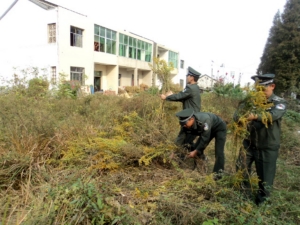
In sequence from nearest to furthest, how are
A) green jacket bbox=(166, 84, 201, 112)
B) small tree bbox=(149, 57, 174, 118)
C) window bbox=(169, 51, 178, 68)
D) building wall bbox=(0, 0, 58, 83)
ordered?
1. green jacket bbox=(166, 84, 201, 112)
2. small tree bbox=(149, 57, 174, 118)
3. building wall bbox=(0, 0, 58, 83)
4. window bbox=(169, 51, 178, 68)

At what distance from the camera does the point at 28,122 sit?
3887 mm

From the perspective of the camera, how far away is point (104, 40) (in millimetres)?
18906

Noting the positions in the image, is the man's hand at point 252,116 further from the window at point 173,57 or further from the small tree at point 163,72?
the window at point 173,57

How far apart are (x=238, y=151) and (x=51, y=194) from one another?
222 centimetres

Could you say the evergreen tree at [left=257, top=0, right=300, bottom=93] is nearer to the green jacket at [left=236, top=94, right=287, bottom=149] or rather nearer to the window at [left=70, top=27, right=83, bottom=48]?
the window at [left=70, top=27, right=83, bottom=48]

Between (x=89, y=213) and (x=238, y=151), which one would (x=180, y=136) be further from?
(x=89, y=213)

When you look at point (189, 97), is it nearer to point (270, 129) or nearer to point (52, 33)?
point (270, 129)

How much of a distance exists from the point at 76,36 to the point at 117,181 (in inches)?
602

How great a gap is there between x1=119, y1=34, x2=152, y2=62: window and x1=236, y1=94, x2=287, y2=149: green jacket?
63.7 feet

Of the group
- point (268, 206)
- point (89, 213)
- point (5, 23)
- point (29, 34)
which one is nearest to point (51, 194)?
point (89, 213)

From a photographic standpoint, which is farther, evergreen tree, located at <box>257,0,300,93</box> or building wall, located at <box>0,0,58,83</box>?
evergreen tree, located at <box>257,0,300,93</box>

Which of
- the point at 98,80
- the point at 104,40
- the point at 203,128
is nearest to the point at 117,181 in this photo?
the point at 203,128

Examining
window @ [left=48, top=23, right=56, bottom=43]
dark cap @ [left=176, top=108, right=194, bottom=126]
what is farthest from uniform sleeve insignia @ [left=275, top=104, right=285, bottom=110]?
window @ [left=48, top=23, right=56, bottom=43]

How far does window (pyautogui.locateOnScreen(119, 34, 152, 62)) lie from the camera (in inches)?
833
